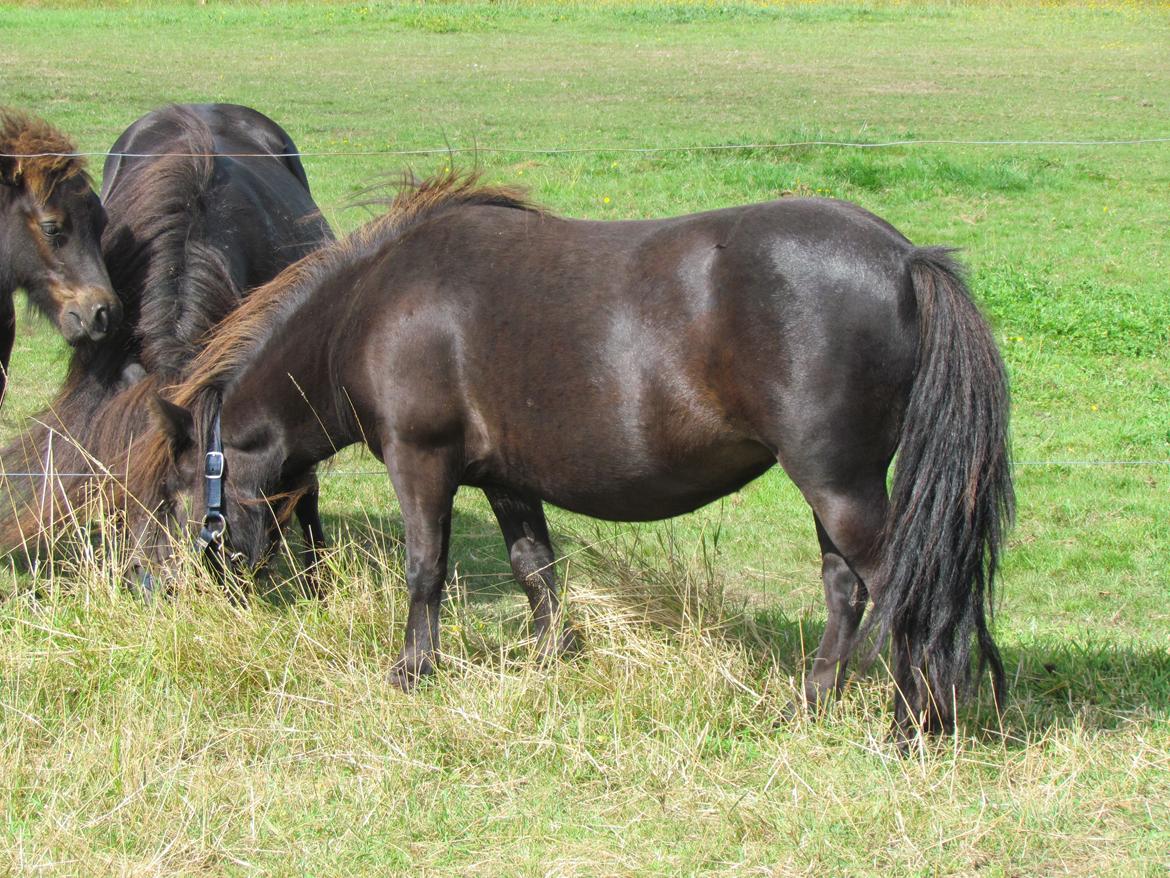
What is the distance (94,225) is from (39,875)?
2948mm

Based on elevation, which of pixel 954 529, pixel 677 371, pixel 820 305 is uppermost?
pixel 820 305

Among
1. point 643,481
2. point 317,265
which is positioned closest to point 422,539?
point 643,481

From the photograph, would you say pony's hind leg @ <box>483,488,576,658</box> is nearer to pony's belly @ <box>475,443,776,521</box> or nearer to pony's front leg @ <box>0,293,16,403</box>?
pony's belly @ <box>475,443,776,521</box>

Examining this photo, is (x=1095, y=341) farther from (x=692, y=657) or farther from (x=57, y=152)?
(x=57, y=152)

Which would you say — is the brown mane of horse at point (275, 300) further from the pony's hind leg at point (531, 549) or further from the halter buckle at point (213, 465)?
the pony's hind leg at point (531, 549)

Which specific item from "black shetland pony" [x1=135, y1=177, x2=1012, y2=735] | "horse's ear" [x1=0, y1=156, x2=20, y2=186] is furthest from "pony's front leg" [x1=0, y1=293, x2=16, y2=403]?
"black shetland pony" [x1=135, y1=177, x2=1012, y2=735]

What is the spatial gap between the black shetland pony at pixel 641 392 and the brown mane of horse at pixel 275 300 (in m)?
0.01

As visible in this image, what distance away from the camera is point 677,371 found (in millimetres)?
3703

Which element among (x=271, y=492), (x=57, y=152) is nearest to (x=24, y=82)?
(x=57, y=152)

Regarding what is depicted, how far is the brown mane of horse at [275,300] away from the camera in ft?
14.5

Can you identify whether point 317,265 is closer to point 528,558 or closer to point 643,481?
point 528,558

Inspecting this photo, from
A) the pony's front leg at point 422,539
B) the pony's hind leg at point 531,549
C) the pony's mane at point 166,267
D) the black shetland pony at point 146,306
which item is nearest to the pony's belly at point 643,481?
the pony's front leg at point 422,539

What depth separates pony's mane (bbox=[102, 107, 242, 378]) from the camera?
5.19 m

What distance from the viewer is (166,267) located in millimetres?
5309
